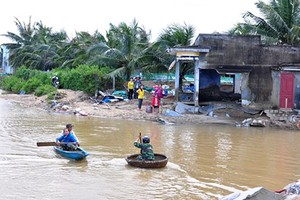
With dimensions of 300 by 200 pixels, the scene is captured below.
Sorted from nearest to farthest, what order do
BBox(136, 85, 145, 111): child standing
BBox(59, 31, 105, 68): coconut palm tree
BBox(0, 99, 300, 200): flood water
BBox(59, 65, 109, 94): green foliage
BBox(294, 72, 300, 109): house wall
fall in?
1. BBox(0, 99, 300, 200): flood water
2. BBox(294, 72, 300, 109): house wall
3. BBox(136, 85, 145, 111): child standing
4. BBox(59, 65, 109, 94): green foliage
5. BBox(59, 31, 105, 68): coconut palm tree

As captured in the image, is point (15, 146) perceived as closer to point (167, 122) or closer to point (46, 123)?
point (46, 123)

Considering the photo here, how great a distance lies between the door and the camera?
2316 centimetres

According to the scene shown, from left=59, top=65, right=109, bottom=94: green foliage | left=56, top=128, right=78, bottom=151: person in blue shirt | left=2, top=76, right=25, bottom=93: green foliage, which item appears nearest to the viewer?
left=56, top=128, right=78, bottom=151: person in blue shirt

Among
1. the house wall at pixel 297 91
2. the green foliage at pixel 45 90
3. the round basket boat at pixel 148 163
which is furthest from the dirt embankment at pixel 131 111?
the round basket boat at pixel 148 163

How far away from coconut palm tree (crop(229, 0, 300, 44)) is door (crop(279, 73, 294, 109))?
376 cm

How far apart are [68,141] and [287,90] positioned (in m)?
14.0

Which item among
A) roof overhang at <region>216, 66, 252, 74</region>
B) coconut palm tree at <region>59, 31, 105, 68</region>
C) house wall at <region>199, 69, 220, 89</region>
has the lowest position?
house wall at <region>199, 69, 220, 89</region>

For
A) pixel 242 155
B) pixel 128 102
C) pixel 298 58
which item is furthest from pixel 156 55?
pixel 242 155

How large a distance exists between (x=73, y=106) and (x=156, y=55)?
6.40 m

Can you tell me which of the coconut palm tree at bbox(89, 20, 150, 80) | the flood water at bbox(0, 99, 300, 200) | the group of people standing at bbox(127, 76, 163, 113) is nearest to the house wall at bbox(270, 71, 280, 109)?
the flood water at bbox(0, 99, 300, 200)

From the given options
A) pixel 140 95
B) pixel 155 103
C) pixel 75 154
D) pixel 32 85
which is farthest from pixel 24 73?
pixel 75 154

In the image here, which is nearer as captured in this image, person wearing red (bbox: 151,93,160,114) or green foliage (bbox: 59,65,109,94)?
person wearing red (bbox: 151,93,160,114)

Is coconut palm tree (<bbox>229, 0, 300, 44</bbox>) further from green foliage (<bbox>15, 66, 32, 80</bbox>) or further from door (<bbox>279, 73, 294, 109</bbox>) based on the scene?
green foliage (<bbox>15, 66, 32, 80</bbox>)

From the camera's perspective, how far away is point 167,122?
21984 millimetres
